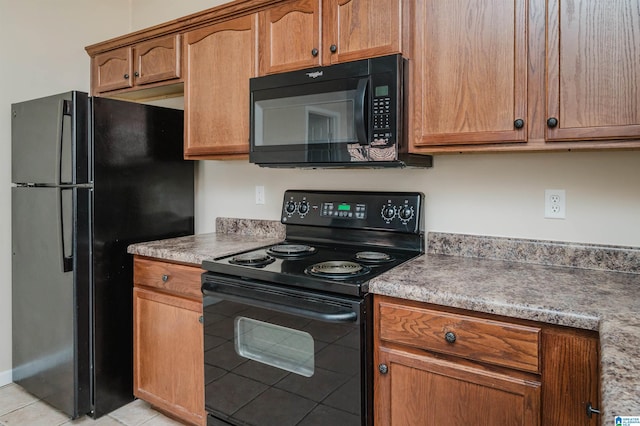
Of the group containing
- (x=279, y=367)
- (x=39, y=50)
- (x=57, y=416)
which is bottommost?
(x=57, y=416)

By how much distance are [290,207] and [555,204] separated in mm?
1228

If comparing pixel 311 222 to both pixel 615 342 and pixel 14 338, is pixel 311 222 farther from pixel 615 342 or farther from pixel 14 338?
pixel 14 338

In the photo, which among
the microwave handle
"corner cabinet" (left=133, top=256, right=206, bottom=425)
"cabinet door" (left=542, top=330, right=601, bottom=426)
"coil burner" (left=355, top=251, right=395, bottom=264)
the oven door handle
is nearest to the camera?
"cabinet door" (left=542, top=330, right=601, bottom=426)

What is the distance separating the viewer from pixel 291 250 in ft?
6.34

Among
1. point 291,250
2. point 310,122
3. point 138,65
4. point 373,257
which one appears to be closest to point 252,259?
point 291,250

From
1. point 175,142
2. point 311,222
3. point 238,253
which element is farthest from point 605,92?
point 175,142

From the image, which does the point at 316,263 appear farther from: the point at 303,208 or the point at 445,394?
the point at 445,394

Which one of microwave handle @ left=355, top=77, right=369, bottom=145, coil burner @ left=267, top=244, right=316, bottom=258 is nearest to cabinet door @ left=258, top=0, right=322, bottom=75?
microwave handle @ left=355, top=77, right=369, bottom=145

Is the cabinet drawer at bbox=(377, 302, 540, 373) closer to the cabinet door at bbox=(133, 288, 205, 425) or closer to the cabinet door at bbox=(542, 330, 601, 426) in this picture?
the cabinet door at bbox=(542, 330, 601, 426)

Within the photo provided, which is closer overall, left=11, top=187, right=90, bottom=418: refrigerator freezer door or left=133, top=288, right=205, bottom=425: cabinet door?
left=133, top=288, right=205, bottom=425: cabinet door

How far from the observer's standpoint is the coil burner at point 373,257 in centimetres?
173

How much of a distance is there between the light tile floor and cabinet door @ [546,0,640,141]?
219 centimetres

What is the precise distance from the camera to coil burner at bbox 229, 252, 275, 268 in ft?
5.59

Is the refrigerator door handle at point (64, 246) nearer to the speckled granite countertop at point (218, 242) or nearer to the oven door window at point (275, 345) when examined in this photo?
the speckled granite countertop at point (218, 242)
